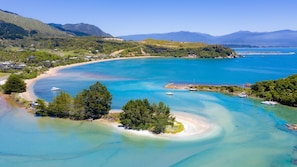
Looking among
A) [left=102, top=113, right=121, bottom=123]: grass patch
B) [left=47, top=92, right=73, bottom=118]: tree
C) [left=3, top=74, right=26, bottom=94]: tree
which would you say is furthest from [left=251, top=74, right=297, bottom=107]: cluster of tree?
[left=3, top=74, right=26, bottom=94]: tree

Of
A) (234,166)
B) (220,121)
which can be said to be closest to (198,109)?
(220,121)

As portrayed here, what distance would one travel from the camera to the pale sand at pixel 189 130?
4241cm

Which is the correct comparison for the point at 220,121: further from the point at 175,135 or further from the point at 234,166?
the point at 234,166

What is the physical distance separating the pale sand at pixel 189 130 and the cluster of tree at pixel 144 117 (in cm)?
89

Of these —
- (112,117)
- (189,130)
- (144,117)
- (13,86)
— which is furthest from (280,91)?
(13,86)

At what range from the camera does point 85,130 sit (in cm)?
4609

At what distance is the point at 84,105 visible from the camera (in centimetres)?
5088

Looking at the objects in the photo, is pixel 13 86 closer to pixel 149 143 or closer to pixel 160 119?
pixel 160 119

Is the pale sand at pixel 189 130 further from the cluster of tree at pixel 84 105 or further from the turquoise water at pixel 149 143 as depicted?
the cluster of tree at pixel 84 105

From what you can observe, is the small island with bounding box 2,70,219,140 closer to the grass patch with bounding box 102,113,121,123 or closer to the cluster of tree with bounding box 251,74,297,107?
the grass patch with bounding box 102,113,121,123

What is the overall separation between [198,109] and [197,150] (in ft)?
68.9

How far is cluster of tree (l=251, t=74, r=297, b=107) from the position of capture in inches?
2418

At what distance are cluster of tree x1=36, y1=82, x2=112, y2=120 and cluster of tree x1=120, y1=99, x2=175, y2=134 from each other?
6355 millimetres

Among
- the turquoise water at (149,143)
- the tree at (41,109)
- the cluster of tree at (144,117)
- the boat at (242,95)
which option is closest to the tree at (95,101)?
the turquoise water at (149,143)
